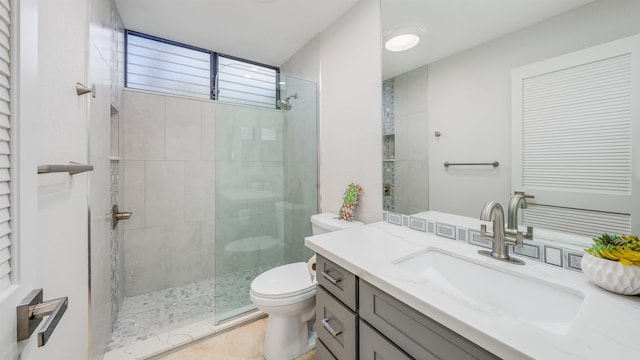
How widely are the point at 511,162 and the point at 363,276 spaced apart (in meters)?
0.79

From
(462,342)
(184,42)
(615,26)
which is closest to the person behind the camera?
(462,342)

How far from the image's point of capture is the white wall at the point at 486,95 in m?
0.83

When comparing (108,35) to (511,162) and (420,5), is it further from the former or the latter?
(511,162)

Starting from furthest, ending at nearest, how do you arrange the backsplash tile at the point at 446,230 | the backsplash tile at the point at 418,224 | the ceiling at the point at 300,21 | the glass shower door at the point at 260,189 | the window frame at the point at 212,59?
the window frame at the point at 212,59 < the glass shower door at the point at 260,189 < the backsplash tile at the point at 418,224 < the backsplash tile at the point at 446,230 < the ceiling at the point at 300,21

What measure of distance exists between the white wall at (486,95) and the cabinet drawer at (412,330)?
67cm

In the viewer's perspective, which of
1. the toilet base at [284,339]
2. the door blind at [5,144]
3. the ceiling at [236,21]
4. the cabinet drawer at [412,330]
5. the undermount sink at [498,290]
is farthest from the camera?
the ceiling at [236,21]

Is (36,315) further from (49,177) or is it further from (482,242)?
(482,242)

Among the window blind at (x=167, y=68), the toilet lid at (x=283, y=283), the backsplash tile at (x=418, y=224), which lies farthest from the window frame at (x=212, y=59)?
the backsplash tile at (x=418, y=224)

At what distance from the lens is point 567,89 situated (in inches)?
34.1

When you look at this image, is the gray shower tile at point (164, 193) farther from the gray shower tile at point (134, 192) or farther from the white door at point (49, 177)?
the white door at point (49, 177)

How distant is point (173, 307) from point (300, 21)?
101 inches

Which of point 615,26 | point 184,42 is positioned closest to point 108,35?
point 184,42

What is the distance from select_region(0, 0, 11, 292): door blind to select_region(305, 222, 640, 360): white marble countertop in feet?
2.83

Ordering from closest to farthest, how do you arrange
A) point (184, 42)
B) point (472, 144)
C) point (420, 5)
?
point (472, 144) < point (420, 5) < point (184, 42)
